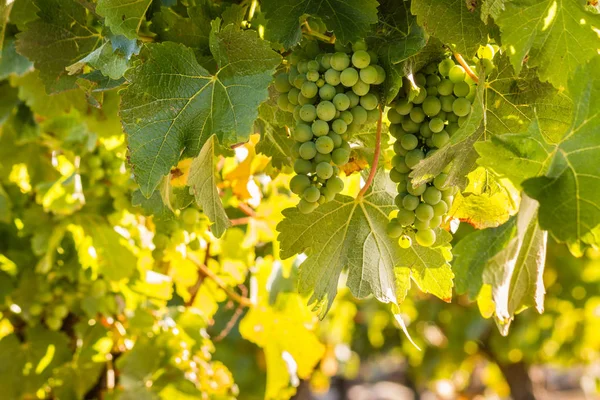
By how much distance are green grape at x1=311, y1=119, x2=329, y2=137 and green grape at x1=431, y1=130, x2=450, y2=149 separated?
130 mm

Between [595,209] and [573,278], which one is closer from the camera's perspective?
[595,209]

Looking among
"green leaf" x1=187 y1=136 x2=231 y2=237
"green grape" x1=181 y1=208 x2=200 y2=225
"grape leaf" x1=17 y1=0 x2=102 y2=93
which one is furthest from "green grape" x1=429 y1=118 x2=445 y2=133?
"green grape" x1=181 y1=208 x2=200 y2=225

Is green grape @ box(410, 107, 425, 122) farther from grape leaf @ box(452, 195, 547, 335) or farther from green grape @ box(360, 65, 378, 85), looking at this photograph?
grape leaf @ box(452, 195, 547, 335)

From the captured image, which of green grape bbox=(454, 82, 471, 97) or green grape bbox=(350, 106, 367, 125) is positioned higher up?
green grape bbox=(454, 82, 471, 97)

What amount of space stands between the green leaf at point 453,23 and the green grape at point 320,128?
16 cm

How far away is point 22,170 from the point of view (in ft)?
6.44

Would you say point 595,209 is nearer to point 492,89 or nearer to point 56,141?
point 492,89

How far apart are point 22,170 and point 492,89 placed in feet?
4.79

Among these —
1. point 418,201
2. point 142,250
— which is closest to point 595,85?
point 418,201

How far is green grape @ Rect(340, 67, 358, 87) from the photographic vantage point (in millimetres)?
819

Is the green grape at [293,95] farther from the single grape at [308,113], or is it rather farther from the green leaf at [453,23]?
the green leaf at [453,23]

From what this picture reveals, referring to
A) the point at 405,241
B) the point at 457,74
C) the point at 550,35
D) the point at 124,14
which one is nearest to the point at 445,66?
the point at 457,74

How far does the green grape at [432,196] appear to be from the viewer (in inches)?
33.4

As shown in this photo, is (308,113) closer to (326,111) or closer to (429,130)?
(326,111)
